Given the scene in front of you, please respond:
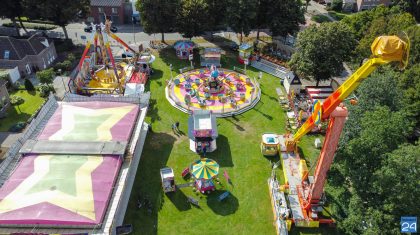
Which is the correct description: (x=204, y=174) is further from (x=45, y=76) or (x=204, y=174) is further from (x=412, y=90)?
(x=45, y=76)

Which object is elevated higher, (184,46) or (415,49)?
(415,49)

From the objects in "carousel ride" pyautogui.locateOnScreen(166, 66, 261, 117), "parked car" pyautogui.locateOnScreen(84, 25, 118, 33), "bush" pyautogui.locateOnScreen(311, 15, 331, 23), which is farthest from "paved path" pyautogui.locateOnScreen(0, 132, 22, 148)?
"bush" pyautogui.locateOnScreen(311, 15, 331, 23)

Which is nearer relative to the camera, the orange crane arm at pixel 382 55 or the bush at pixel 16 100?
the orange crane arm at pixel 382 55

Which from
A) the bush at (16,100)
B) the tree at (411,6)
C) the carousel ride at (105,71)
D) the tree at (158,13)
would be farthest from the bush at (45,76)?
the tree at (411,6)

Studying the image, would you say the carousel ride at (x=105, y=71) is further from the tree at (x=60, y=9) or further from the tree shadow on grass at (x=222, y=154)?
the tree shadow on grass at (x=222, y=154)

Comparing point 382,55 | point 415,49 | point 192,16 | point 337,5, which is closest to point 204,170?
point 382,55

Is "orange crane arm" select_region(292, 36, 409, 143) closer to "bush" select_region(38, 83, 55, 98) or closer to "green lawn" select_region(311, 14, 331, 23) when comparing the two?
"bush" select_region(38, 83, 55, 98)

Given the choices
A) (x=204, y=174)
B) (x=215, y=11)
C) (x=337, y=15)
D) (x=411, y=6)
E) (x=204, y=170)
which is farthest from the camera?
(x=337, y=15)
